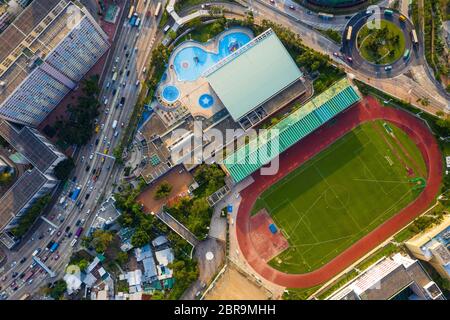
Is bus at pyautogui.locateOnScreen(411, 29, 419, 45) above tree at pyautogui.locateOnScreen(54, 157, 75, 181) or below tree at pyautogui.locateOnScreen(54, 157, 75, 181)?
below

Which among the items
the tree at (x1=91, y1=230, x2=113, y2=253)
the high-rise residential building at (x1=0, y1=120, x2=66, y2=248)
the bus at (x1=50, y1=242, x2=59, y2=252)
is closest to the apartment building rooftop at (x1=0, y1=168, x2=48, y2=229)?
the high-rise residential building at (x1=0, y1=120, x2=66, y2=248)

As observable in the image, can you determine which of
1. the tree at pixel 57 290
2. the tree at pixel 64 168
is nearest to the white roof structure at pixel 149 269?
the tree at pixel 57 290

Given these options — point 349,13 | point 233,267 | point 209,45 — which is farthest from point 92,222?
point 349,13

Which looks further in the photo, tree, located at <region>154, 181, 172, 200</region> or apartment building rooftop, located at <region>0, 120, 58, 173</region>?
tree, located at <region>154, 181, 172, 200</region>

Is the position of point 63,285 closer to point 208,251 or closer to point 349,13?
point 208,251

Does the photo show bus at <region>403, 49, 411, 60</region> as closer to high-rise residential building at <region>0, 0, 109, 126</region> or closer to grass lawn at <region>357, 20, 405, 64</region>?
grass lawn at <region>357, 20, 405, 64</region>

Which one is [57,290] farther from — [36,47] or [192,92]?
[192,92]

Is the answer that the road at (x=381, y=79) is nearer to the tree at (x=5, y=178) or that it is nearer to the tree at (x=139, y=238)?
the tree at (x=139, y=238)
